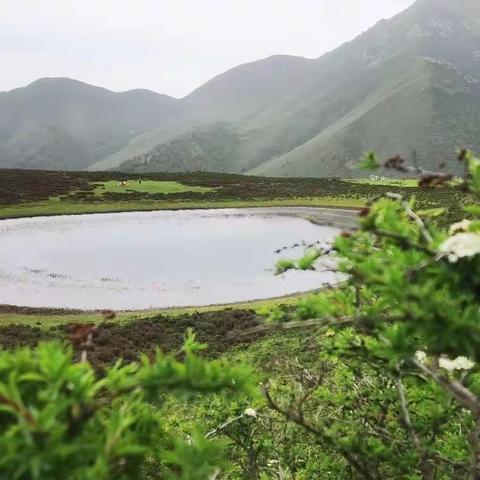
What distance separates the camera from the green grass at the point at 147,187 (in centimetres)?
8694

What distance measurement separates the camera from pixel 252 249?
48.4 m

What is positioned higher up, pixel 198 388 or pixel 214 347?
pixel 198 388

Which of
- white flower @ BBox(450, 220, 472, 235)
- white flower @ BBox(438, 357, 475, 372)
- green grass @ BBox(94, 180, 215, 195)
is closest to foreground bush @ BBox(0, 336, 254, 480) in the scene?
white flower @ BBox(450, 220, 472, 235)

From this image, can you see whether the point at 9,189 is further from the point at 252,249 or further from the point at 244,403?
the point at 244,403

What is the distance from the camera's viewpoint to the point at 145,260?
1774 inches

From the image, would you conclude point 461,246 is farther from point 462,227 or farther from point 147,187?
point 147,187

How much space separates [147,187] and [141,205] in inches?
553

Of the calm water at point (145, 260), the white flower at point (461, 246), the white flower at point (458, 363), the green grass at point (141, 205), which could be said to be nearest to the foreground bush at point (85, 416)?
the white flower at point (461, 246)

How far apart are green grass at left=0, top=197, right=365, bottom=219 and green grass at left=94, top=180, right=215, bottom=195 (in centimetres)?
834

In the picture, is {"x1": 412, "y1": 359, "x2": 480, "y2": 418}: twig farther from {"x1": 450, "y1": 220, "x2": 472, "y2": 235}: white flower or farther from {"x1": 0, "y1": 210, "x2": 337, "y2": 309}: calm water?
{"x1": 0, "y1": 210, "x2": 337, "y2": 309}: calm water

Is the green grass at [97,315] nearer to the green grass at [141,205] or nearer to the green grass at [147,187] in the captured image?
the green grass at [141,205]

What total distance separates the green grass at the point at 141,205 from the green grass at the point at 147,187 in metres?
8.34

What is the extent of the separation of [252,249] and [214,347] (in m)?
23.3

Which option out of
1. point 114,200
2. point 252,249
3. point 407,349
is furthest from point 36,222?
point 407,349
